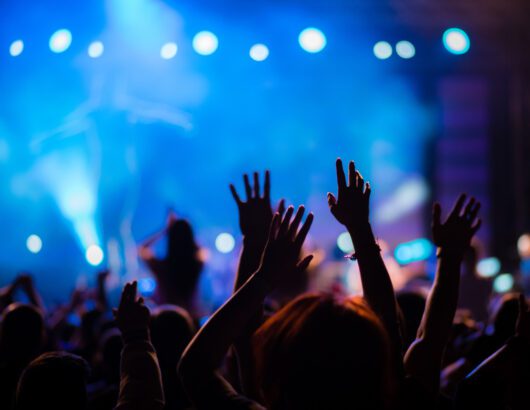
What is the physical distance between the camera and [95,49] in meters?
8.21

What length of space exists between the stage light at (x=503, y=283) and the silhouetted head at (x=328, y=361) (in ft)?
21.7

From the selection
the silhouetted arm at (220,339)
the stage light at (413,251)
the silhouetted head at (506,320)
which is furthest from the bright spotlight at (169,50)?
the silhouetted arm at (220,339)

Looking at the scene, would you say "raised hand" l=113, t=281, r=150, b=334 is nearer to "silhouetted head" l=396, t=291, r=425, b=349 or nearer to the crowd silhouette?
the crowd silhouette

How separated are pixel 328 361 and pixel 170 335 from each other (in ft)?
4.09

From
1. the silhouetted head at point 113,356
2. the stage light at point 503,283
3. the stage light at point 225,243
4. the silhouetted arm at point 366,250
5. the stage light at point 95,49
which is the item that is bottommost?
the stage light at point 503,283

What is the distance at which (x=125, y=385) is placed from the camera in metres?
1.56

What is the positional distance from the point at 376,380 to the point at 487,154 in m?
7.91

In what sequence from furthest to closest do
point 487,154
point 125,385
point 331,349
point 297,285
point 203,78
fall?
point 203,78, point 487,154, point 297,285, point 125,385, point 331,349

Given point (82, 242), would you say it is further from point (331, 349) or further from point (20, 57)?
point (331, 349)

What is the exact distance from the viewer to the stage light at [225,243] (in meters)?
9.88

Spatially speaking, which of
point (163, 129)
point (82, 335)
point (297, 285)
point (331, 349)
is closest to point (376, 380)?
→ point (331, 349)

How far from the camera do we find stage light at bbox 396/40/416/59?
7594 millimetres

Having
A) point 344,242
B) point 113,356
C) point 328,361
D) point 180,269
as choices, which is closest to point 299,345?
point 328,361

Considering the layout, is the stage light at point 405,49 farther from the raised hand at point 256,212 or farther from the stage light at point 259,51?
the raised hand at point 256,212
